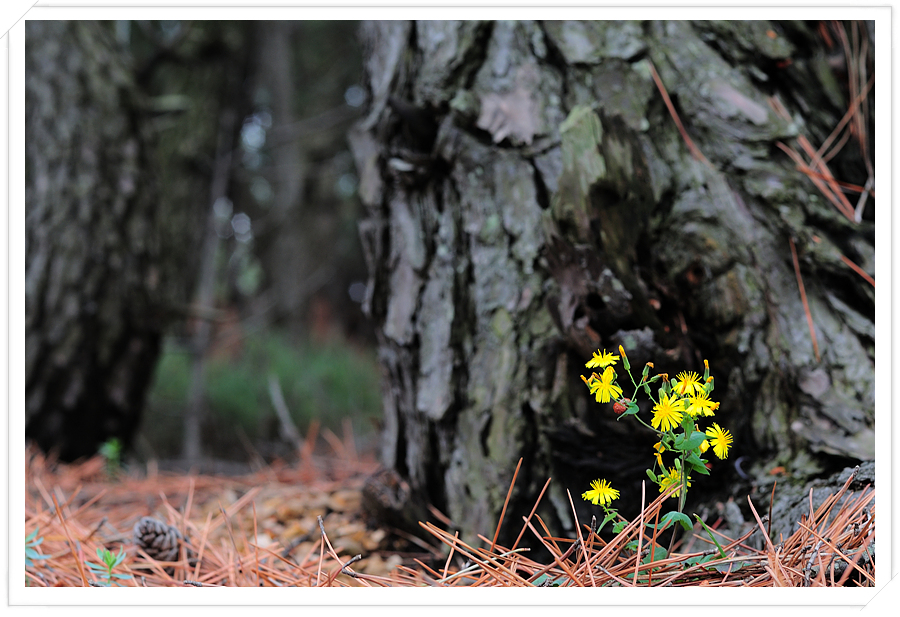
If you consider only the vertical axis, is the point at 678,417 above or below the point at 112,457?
above

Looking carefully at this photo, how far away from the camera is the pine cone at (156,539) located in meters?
0.75

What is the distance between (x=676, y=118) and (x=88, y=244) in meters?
1.52

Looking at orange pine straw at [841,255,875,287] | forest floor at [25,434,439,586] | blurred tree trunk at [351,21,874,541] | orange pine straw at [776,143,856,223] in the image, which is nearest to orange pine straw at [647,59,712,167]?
blurred tree trunk at [351,21,874,541]

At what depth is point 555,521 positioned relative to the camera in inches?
29.8

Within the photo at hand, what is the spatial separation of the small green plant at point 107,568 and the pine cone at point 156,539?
0.10 ft

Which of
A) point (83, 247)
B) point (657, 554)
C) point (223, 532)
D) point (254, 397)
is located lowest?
point (254, 397)

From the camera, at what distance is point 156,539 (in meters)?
0.76

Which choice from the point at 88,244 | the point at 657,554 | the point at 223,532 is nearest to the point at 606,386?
→ the point at 657,554

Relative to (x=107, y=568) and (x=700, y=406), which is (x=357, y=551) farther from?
(x=700, y=406)

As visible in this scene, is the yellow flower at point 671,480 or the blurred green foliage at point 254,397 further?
the blurred green foliage at point 254,397

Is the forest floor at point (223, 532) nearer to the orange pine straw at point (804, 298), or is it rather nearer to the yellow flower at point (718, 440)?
the yellow flower at point (718, 440)

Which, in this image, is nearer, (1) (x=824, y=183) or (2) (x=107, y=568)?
(2) (x=107, y=568)

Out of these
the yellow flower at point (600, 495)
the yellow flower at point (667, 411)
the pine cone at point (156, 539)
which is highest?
the yellow flower at point (667, 411)

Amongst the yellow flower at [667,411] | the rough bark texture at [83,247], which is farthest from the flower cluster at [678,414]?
the rough bark texture at [83,247]
